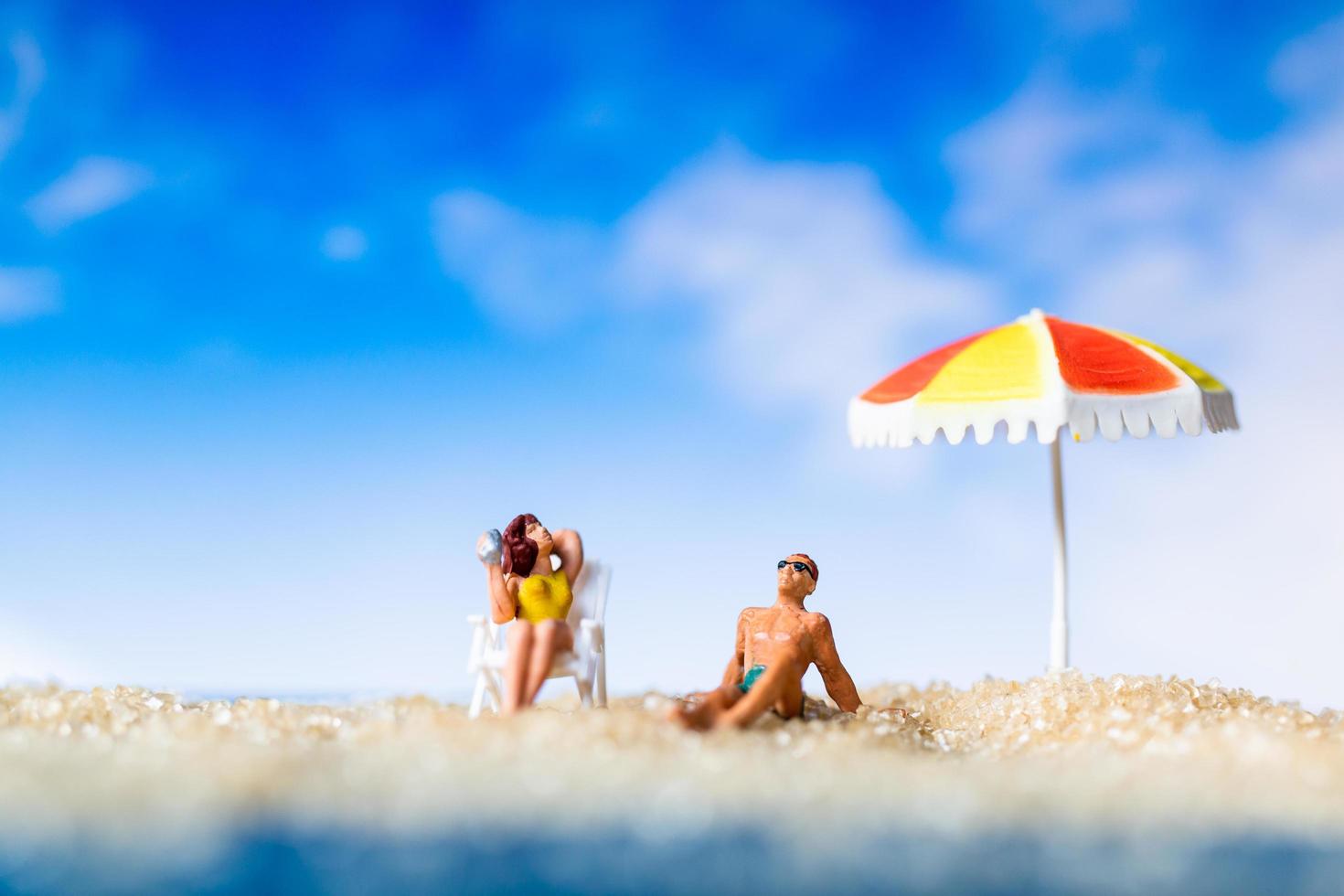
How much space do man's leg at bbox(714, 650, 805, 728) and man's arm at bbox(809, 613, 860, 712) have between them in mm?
293

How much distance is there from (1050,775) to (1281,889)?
1.34m

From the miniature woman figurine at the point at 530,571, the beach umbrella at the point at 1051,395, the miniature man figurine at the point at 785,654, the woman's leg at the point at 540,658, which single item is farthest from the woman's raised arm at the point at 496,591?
the beach umbrella at the point at 1051,395

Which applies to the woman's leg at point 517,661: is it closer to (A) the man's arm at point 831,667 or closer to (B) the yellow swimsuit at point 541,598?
(B) the yellow swimsuit at point 541,598

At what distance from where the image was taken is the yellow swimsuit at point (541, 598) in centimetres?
699

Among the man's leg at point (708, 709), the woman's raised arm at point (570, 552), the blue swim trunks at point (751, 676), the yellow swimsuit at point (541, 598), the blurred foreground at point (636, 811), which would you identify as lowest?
the blurred foreground at point (636, 811)

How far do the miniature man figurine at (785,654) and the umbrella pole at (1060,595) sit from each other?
1.73 meters

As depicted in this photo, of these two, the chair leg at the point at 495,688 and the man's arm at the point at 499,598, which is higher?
the man's arm at the point at 499,598

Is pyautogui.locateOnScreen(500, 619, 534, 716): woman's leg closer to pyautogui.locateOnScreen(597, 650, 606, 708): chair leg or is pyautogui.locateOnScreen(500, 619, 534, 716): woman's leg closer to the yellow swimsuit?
the yellow swimsuit

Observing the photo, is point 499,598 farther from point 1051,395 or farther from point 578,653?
point 1051,395

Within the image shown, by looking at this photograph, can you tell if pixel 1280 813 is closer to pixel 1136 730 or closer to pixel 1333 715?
pixel 1136 730

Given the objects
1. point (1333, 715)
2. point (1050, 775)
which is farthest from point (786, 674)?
point (1333, 715)

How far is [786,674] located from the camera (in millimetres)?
6238

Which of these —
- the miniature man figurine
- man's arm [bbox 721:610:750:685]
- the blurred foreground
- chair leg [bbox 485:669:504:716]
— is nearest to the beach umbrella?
the miniature man figurine

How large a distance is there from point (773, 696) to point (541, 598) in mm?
1630
